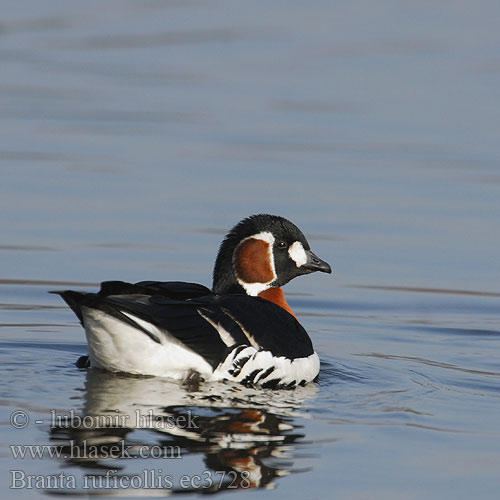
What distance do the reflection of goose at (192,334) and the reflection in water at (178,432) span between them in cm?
12

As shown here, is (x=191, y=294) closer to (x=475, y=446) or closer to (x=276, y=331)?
(x=276, y=331)

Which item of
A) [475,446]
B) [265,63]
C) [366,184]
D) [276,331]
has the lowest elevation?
[475,446]

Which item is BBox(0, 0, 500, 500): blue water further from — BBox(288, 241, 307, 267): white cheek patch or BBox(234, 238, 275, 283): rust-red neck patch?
BBox(234, 238, 275, 283): rust-red neck patch

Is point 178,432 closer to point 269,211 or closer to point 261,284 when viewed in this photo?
Result: point 261,284

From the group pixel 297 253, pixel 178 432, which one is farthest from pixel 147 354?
pixel 297 253

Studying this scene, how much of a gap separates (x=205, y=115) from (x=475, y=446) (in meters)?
12.2

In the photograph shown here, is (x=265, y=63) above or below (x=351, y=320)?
above

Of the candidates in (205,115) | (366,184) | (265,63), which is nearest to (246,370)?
(366,184)

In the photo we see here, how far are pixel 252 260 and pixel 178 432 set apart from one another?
2.71 meters

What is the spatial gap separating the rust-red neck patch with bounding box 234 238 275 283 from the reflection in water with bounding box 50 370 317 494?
1286 mm

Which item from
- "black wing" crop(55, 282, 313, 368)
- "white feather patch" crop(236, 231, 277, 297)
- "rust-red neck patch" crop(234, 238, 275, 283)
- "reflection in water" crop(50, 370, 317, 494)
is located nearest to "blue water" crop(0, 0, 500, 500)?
"reflection in water" crop(50, 370, 317, 494)

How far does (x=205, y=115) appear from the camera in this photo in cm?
1994

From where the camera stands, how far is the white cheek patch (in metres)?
10.8

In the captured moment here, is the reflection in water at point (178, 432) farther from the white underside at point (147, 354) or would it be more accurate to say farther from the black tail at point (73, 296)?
the black tail at point (73, 296)
